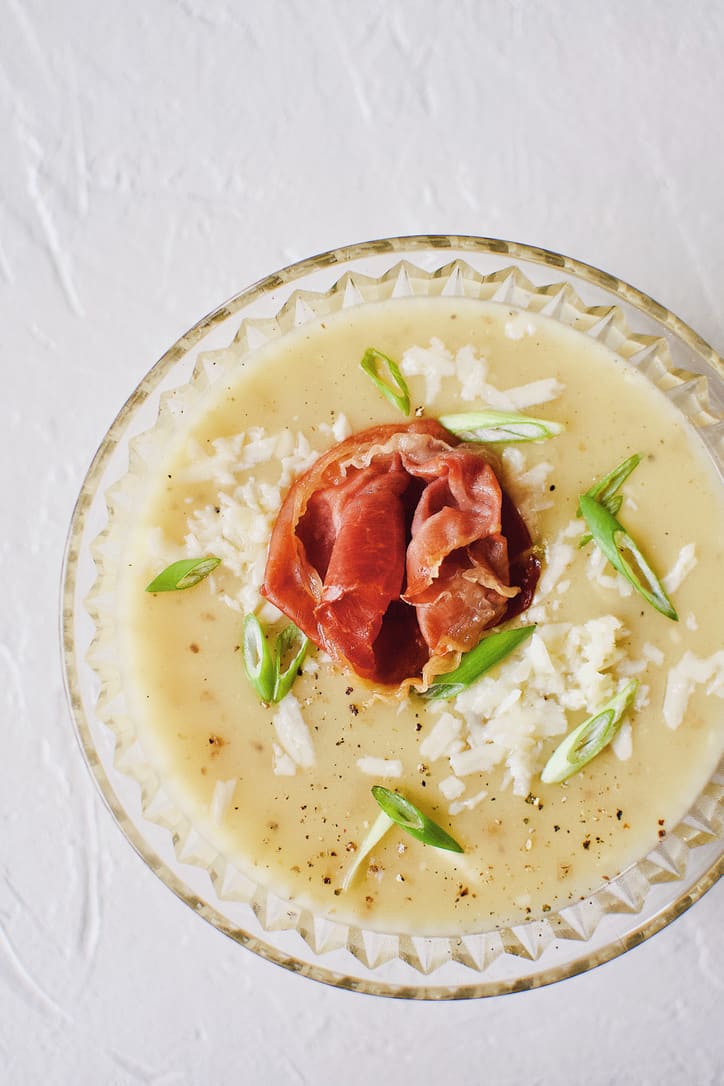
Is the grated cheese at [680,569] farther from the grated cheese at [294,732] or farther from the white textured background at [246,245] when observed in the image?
the grated cheese at [294,732]

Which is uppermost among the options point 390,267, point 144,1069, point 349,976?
point 390,267

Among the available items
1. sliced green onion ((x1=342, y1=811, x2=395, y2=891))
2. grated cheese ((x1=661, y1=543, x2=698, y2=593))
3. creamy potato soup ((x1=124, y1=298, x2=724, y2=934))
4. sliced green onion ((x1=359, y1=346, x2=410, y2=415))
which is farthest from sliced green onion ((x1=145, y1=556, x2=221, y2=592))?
grated cheese ((x1=661, y1=543, x2=698, y2=593))

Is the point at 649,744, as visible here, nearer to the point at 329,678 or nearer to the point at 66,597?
the point at 329,678

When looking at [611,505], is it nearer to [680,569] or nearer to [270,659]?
[680,569]

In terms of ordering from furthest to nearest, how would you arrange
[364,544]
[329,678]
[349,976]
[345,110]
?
1. [345,110]
2. [349,976]
3. [329,678]
4. [364,544]

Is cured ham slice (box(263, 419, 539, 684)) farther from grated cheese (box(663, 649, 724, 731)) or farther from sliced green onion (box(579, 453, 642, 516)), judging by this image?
grated cheese (box(663, 649, 724, 731))

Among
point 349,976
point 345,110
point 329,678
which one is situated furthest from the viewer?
point 345,110

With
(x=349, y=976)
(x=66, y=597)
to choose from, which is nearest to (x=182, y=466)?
(x=66, y=597)
